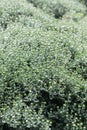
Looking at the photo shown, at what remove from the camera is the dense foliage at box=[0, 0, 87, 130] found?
19.5 ft

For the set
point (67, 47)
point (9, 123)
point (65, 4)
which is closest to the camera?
point (9, 123)

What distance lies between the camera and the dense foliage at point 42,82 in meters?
5.93

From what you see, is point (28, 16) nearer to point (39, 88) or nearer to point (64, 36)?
point (64, 36)

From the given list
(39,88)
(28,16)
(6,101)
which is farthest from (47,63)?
(28,16)

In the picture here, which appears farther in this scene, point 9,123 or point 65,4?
point 65,4

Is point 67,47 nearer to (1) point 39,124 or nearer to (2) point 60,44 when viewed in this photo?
(2) point 60,44

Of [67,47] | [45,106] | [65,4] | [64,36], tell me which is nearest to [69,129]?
[45,106]

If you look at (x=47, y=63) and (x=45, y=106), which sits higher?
(x=47, y=63)

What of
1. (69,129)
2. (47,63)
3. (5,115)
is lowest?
(69,129)

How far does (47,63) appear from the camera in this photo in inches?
264

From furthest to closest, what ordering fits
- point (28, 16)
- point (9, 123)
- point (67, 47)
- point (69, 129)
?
1. point (28, 16)
2. point (67, 47)
3. point (69, 129)
4. point (9, 123)

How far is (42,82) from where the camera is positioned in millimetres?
6242

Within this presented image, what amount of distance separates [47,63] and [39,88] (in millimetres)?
662

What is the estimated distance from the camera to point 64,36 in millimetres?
7875
